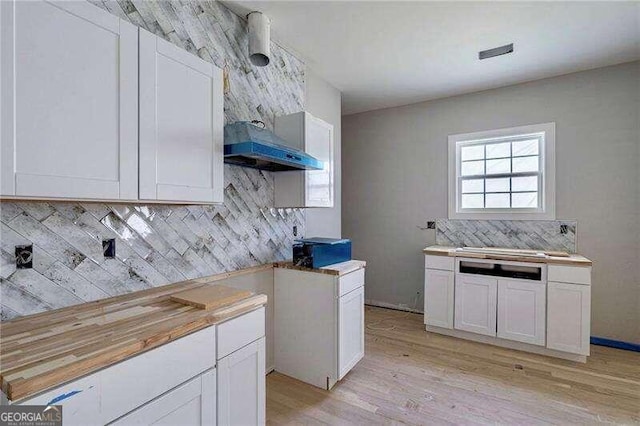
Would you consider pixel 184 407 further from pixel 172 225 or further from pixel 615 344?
pixel 615 344

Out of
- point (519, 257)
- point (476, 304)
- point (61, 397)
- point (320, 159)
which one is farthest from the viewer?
point (476, 304)

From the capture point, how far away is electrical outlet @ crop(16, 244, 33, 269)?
1238 millimetres

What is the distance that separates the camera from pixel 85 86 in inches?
45.7

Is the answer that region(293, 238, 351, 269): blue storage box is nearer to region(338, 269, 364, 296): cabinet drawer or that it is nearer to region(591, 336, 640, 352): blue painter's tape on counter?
→ region(338, 269, 364, 296): cabinet drawer

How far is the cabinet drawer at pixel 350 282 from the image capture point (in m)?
2.25

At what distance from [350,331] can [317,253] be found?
70 cm

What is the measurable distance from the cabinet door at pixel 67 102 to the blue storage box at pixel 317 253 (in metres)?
1.34

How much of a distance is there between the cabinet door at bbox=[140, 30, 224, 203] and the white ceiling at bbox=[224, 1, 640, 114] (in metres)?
0.93

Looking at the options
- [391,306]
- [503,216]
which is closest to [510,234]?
[503,216]

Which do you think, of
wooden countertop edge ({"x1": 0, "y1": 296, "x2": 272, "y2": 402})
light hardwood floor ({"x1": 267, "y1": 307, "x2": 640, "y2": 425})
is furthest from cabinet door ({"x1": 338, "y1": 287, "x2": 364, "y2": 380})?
wooden countertop edge ({"x1": 0, "y1": 296, "x2": 272, "y2": 402})

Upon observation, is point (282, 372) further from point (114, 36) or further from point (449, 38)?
point (449, 38)

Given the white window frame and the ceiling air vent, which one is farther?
the white window frame

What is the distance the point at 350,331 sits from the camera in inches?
94.2

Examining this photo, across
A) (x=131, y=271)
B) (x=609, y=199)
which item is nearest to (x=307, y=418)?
(x=131, y=271)
